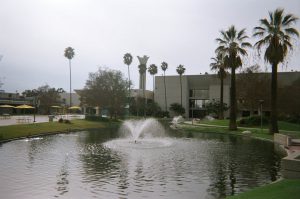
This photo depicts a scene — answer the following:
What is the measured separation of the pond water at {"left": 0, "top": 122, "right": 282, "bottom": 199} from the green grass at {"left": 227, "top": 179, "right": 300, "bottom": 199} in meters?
1.76

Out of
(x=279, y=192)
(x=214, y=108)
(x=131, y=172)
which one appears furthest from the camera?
(x=214, y=108)

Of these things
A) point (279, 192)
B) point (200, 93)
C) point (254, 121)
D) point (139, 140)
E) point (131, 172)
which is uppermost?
point (200, 93)

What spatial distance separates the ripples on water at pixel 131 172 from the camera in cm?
1407

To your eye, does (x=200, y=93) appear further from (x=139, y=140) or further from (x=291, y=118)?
(x=139, y=140)

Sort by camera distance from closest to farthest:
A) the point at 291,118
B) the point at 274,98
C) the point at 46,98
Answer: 1. the point at 274,98
2. the point at 291,118
3. the point at 46,98

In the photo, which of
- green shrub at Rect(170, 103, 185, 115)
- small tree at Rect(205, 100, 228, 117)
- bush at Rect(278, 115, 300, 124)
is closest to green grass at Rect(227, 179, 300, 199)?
bush at Rect(278, 115, 300, 124)

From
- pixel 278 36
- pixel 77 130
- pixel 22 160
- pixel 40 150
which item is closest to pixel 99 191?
pixel 22 160

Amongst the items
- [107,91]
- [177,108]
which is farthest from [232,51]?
[177,108]

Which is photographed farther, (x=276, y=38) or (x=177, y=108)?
(x=177, y=108)

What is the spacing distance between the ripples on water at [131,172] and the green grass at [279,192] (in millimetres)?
1832

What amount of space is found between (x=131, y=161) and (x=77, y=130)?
3099 centimetres

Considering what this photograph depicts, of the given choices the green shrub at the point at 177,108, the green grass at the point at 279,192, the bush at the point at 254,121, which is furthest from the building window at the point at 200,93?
the green grass at the point at 279,192

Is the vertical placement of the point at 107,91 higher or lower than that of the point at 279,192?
higher

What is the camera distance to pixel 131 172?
18.0m
